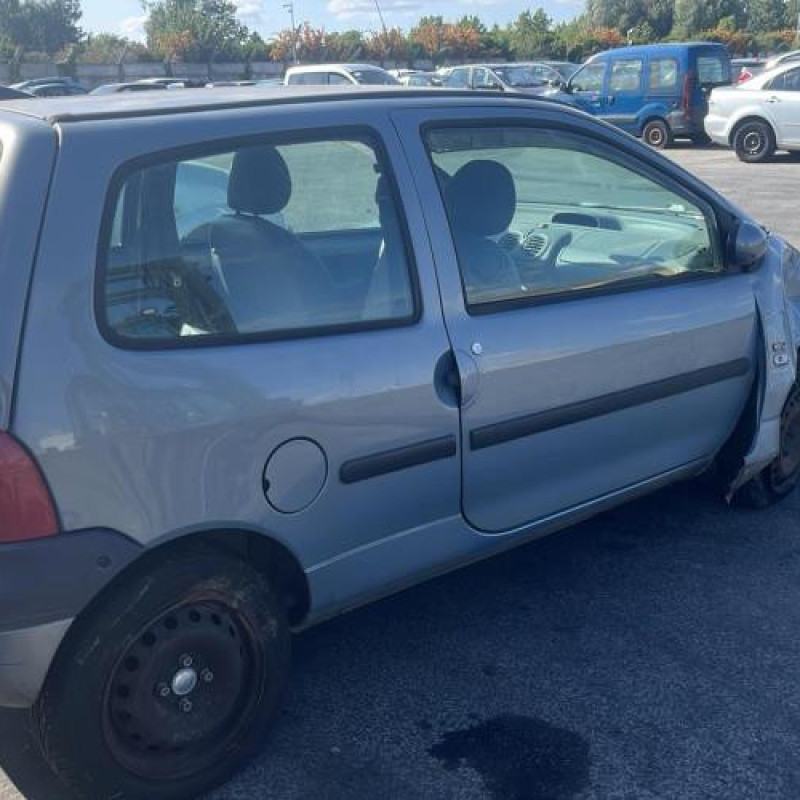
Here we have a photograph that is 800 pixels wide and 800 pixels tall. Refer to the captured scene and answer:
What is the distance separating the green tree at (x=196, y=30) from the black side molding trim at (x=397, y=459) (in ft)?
175

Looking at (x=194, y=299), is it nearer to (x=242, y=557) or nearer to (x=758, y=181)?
(x=242, y=557)

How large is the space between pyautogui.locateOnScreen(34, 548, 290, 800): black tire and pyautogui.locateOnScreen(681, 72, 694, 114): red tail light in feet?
58.7

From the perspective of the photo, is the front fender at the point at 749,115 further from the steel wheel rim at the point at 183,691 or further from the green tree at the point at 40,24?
the green tree at the point at 40,24

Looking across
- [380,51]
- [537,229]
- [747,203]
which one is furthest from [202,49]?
[537,229]

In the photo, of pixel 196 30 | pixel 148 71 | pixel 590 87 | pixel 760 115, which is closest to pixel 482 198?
pixel 760 115

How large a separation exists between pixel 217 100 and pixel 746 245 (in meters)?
1.89

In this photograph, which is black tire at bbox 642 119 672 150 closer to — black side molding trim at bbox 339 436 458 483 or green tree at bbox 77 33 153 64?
black side molding trim at bbox 339 436 458 483

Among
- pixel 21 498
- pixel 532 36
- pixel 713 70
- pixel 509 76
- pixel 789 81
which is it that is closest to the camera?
pixel 21 498

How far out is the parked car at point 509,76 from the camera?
24.1 m

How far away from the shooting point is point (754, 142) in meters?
17.0

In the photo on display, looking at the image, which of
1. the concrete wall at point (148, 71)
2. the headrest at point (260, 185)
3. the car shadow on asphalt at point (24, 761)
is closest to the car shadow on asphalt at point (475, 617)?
the car shadow on asphalt at point (24, 761)

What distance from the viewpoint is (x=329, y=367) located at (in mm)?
2789

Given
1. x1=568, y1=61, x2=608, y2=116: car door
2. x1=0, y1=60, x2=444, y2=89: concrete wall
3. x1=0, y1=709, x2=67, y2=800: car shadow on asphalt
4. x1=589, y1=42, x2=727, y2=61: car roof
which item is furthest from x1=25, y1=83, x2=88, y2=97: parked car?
x1=0, y1=709, x2=67, y2=800: car shadow on asphalt

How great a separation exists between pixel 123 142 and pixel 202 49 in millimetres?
55691
